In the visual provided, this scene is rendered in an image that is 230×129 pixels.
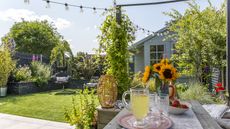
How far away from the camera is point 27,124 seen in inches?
177

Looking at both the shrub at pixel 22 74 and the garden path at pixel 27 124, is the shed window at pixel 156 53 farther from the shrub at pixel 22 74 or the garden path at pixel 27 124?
the garden path at pixel 27 124

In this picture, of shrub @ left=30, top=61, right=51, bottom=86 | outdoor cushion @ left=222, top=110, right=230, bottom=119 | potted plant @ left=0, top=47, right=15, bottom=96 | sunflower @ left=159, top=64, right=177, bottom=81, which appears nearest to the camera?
sunflower @ left=159, top=64, right=177, bottom=81

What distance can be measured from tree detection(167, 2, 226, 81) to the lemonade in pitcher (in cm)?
439

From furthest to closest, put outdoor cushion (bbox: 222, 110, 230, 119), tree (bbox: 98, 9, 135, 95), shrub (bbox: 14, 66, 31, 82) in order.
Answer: shrub (bbox: 14, 66, 31, 82) → tree (bbox: 98, 9, 135, 95) → outdoor cushion (bbox: 222, 110, 230, 119)

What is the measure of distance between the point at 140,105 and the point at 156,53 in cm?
1012

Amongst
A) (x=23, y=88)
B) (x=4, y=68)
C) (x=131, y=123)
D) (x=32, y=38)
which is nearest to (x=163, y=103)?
(x=131, y=123)

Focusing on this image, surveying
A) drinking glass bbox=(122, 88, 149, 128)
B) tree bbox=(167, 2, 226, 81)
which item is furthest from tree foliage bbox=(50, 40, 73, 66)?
drinking glass bbox=(122, 88, 149, 128)

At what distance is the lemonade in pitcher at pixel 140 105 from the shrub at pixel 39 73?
8.77 metres

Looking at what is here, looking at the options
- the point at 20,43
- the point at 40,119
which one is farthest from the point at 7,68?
the point at 20,43

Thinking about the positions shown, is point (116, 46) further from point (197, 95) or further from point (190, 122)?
point (190, 122)

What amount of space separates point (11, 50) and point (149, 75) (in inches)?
339

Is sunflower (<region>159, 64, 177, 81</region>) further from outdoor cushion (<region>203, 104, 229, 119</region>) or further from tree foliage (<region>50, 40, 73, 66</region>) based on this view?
tree foliage (<region>50, 40, 73, 66</region>)

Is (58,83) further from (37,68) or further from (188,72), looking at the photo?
(188,72)

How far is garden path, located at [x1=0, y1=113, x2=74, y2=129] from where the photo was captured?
4.34m
